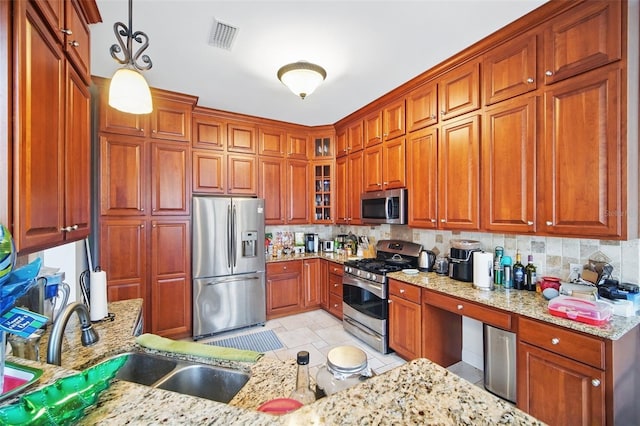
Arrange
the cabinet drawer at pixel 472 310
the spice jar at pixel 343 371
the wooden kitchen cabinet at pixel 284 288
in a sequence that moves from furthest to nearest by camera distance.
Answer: the wooden kitchen cabinet at pixel 284 288, the cabinet drawer at pixel 472 310, the spice jar at pixel 343 371

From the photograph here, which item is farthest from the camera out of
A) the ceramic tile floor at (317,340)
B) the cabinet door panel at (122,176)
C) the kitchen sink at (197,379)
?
the cabinet door panel at (122,176)

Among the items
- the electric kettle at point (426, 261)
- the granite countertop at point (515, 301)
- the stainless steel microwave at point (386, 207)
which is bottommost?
the granite countertop at point (515, 301)

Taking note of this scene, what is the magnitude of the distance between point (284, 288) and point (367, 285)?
4.51ft

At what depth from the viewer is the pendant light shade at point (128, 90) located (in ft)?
4.42

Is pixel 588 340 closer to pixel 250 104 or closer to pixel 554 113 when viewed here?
pixel 554 113

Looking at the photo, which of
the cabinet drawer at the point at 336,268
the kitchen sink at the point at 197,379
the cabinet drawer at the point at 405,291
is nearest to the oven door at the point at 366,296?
the cabinet drawer at the point at 405,291

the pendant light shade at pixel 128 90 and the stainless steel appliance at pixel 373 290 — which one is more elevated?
the pendant light shade at pixel 128 90

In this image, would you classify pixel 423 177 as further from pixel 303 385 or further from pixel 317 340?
pixel 303 385

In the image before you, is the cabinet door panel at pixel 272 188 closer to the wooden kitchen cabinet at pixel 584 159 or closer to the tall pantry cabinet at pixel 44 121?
the tall pantry cabinet at pixel 44 121

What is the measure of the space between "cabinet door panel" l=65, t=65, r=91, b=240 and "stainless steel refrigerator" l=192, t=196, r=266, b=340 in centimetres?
170

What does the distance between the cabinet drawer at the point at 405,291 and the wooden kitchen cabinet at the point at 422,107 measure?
1.61 metres

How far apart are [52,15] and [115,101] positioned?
37 cm

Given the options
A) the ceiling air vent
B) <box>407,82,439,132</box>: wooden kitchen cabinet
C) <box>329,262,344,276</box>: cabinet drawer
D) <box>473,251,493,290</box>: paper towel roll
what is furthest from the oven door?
the ceiling air vent

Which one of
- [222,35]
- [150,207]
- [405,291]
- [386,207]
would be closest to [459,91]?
[386,207]
